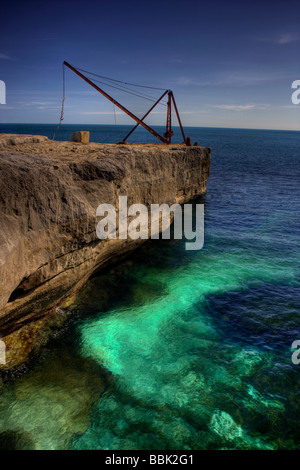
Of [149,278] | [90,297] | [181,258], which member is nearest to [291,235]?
[181,258]

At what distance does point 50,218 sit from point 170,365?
211 inches

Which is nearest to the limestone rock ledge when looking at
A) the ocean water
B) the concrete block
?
the ocean water

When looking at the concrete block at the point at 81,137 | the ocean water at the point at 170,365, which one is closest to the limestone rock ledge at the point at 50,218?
the ocean water at the point at 170,365

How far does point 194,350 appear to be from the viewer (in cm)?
862

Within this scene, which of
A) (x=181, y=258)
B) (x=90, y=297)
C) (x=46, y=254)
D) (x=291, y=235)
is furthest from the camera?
(x=291, y=235)

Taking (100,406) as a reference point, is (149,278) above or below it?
above

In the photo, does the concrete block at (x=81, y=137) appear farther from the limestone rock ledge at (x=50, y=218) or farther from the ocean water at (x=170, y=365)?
the ocean water at (x=170, y=365)

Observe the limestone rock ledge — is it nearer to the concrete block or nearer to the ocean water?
the ocean water

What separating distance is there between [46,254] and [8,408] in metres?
3.81

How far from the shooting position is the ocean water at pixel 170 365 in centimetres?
629

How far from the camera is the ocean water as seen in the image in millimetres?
6285
